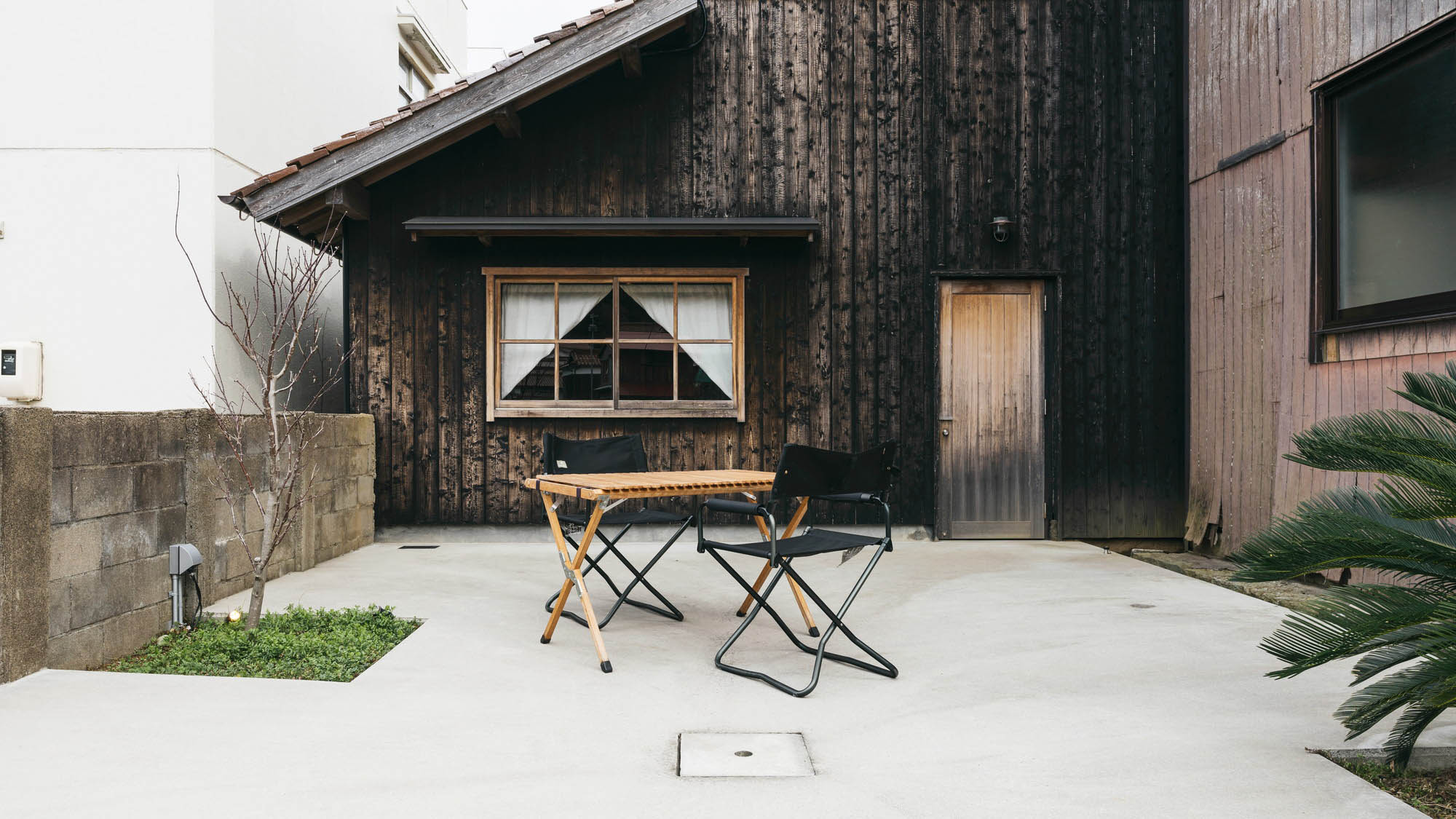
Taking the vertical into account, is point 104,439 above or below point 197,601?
above

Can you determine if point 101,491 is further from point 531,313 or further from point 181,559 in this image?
point 531,313

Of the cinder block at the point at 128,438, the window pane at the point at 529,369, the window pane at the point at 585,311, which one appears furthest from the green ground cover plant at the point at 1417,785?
the window pane at the point at 529,369

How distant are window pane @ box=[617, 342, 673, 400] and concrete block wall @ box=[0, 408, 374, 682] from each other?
2.69 metres

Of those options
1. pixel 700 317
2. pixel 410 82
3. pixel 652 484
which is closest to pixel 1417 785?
pixel 652 484

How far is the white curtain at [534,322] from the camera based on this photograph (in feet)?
21.1

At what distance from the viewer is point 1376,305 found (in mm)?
4562

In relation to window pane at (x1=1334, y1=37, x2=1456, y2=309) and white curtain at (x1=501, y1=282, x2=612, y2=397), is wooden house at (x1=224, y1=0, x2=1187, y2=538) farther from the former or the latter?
window pane at (x1=1334, y1=37, x2=1456, y2=309)

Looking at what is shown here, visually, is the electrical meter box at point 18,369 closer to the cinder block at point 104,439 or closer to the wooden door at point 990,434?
the cinder block at point 104,439

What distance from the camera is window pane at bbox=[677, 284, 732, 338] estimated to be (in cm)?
646

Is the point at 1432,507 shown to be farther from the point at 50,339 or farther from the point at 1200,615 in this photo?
the point at 50,339

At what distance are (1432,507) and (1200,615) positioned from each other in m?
2.08

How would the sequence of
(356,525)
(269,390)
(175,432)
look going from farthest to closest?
(356,525) < (175,432) < (269,390)

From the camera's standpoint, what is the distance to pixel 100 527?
10.7 feet

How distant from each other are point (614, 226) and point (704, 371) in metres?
1.23
